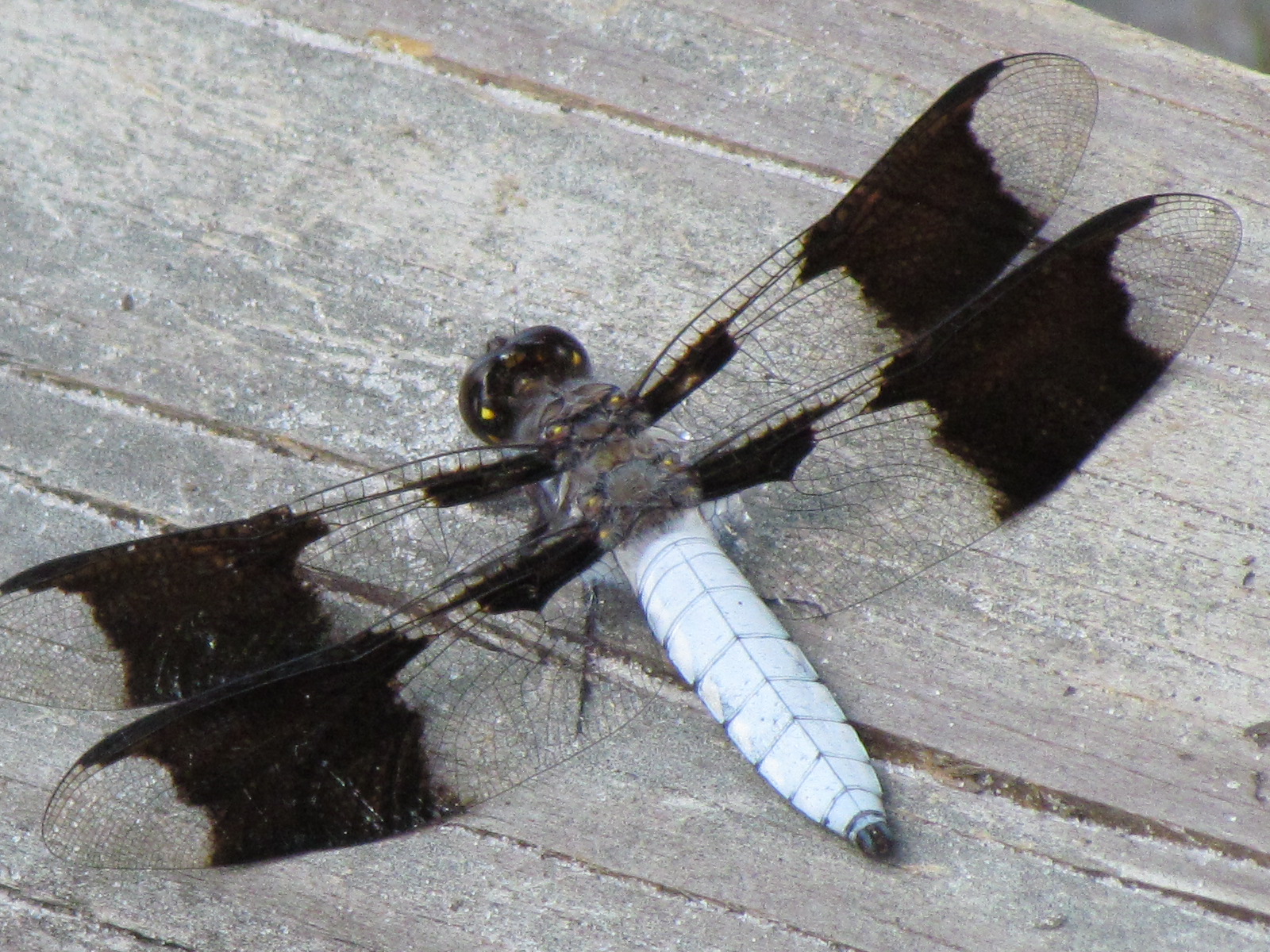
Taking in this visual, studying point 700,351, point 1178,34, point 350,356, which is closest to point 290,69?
point 350,356

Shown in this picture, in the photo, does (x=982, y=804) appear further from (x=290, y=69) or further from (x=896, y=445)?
(x=290, y=69)

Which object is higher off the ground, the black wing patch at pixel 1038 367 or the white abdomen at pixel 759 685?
the black wing patch at pixel 1038 367

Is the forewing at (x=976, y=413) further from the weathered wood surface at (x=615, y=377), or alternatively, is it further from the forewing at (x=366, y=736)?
the forewing at (x=366, y=736)

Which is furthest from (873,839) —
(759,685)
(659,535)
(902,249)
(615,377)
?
(902,249)

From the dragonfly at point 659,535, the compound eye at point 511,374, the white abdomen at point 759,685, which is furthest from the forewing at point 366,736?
the compound eye at point 511,374

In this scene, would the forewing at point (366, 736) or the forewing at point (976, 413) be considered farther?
the forewing at point (976, 413)

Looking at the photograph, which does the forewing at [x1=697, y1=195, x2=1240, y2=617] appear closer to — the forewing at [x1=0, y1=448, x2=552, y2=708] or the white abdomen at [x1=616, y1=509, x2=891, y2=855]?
the white abdomen at [x1=616, y1=509, x2=891, y2=855]

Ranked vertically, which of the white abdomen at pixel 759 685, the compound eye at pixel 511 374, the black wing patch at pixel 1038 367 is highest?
the black wing patch at pixel 1038 367
